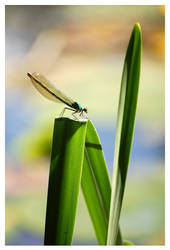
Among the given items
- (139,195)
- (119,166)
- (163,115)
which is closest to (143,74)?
(163,115)

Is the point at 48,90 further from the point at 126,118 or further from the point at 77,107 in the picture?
the point at 126,118

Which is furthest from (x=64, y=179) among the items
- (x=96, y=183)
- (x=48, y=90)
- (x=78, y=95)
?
(x=78, y=95)

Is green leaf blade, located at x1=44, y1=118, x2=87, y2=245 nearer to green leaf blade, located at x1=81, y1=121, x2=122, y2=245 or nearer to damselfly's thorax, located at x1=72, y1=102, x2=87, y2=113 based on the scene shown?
green leaf blade, located at x1=81, y1=121, x2=122, y2=245

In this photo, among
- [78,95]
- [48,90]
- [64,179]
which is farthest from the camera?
[78,95]

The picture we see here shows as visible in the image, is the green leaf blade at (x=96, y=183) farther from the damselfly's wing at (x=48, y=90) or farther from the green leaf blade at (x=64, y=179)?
the damselfly's wing at (x=48, y=90)

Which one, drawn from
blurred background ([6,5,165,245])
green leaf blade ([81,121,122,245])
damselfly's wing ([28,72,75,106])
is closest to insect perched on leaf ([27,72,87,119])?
damselfly's wing ([28,72,75,106])

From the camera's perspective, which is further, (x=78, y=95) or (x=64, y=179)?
(x=78, y=95)

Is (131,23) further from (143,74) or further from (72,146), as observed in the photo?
(72,146)
